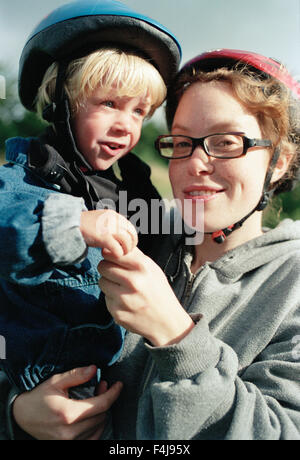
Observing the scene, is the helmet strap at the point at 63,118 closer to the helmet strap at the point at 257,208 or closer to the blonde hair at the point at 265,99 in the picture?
the blonde hair at the point at 265,99

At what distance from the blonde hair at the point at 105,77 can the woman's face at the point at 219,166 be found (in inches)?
11.5

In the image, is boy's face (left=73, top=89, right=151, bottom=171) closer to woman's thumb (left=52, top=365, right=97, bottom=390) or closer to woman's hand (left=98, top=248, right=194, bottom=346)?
woman's hand (left=98, top=248, right=194, bottom=346)

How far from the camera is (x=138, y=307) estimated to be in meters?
1.33

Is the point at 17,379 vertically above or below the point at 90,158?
below

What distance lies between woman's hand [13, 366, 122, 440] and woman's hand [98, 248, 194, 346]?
0.43 meters

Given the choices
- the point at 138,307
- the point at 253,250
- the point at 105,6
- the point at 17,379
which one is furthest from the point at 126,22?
the point at 17,379

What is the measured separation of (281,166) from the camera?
203 cm

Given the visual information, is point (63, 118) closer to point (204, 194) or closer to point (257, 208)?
point (204, 194)

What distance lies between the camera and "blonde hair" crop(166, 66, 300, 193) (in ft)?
5.91

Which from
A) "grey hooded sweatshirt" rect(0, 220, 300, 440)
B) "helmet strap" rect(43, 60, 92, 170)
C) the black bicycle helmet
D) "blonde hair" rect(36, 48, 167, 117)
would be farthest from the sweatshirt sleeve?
the black bicycle helmet

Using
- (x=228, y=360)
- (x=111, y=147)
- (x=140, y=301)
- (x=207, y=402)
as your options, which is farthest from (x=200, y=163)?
(x=207, y=402)
